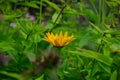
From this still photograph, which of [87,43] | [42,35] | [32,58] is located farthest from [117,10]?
[32,58]

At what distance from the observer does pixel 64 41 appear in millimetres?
1105

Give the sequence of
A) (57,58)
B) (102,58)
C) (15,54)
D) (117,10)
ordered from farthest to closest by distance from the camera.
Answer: (117,10)
(15,54)
(102,58)
(57,58)

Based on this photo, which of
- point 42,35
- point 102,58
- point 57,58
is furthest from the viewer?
point 42,35

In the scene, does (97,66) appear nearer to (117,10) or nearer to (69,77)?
(69,77)

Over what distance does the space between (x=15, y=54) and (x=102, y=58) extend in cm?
29

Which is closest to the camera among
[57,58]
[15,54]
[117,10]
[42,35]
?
[57,58]

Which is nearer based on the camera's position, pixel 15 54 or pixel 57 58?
pixel 57 58

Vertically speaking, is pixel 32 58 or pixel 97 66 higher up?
pixel 32 58

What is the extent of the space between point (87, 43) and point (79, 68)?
0.14m

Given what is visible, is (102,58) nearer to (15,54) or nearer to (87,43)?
(87,43)

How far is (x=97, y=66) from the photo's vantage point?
3.85 ft

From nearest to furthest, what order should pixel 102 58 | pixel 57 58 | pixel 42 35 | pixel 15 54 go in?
pixel 57 58, pixel 102 58, pixel 15 54, pixel 42 35

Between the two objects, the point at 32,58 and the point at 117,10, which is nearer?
the point at 32,58

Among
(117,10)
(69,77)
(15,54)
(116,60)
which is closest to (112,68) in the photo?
(116,60)
